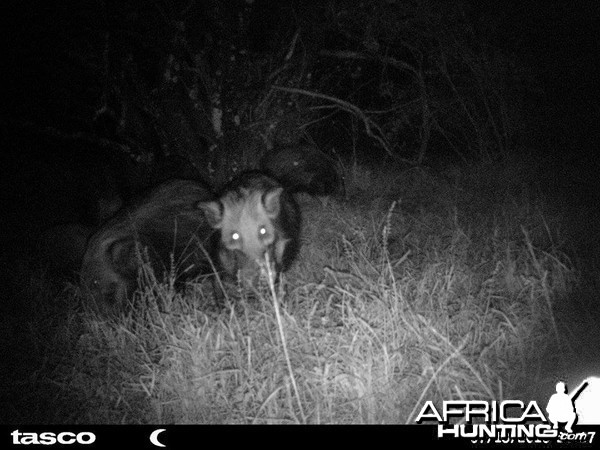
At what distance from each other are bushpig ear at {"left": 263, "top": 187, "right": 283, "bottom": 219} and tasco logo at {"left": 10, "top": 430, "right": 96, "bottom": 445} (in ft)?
8.51

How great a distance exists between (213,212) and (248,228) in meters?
0.31

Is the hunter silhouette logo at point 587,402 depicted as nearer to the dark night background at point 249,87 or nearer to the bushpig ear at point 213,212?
the dark night background at point 249,87

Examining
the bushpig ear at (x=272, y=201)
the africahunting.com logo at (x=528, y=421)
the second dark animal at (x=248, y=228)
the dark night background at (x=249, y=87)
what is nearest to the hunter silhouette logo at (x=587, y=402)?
Answer: the africahunting.com logo at (x=528, y=421)

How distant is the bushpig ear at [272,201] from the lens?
533cm

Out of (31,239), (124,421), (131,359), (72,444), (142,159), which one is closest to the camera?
(72,444)

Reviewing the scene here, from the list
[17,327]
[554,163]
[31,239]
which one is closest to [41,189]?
[31,239]

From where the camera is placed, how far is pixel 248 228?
17.6ft

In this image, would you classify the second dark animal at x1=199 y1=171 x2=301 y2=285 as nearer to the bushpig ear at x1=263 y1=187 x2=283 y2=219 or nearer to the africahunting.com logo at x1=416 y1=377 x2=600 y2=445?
the bushpig ear at x1=263 y1=187 x2=283 y2=219

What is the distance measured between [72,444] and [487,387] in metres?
2.14

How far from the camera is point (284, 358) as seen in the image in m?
4.03

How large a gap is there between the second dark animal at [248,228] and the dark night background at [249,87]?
1401mm

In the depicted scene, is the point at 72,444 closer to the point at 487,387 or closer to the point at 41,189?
the point at 487,387

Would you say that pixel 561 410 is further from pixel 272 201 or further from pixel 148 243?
pixel 148 243

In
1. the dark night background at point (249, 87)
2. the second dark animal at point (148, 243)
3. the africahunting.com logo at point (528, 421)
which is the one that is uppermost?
the dark night background at point (249, 87)
